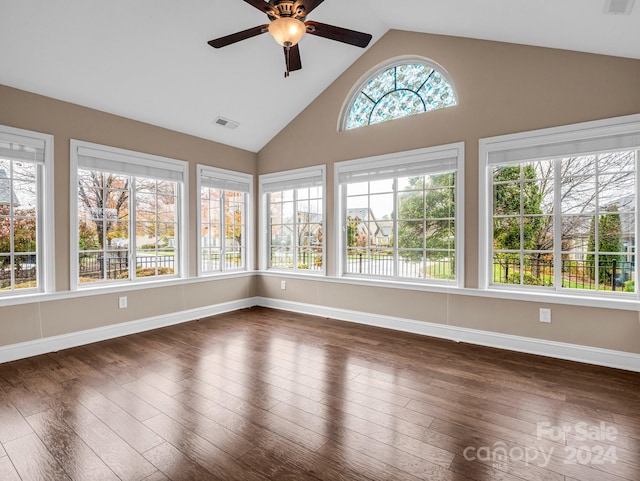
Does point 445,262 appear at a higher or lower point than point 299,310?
higher

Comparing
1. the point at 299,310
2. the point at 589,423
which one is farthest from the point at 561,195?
the point at 299,310

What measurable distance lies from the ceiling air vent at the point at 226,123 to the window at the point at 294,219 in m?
0.99

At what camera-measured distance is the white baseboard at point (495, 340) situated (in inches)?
126

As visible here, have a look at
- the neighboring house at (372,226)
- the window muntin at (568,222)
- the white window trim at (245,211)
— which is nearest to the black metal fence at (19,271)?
the white window trim at (245,211)

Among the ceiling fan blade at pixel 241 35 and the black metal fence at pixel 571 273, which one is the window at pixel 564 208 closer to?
the black metal fence at pixel 571 273

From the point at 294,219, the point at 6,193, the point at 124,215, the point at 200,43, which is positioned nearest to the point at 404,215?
the point at 294,219

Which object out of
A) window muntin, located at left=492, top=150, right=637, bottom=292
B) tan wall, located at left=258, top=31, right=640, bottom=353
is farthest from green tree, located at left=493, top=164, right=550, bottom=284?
tan wall, located at left=258, top=31, right=640, bottom=353

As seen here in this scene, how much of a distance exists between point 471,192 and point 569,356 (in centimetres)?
188

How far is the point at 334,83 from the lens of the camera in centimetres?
496

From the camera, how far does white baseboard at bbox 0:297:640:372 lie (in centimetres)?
327

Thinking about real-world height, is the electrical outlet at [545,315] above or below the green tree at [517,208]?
below

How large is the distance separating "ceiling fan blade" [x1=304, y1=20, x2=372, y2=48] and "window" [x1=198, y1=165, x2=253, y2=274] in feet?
9.73

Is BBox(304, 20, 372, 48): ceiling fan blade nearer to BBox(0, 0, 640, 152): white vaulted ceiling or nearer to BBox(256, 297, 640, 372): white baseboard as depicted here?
BBox(0, 0, 640, 152): white vaulted ceiling

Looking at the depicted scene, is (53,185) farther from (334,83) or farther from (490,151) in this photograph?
(490,151)
